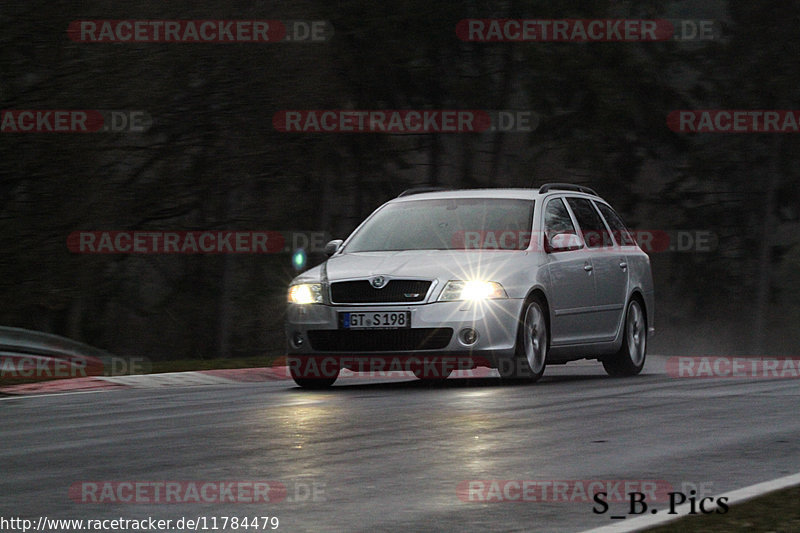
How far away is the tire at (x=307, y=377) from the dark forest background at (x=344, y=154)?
1210cm

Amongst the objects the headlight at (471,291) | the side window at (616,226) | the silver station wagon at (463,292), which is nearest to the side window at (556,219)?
the silver station wagon at (463,292)

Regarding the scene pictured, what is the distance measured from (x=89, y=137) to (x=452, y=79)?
1075 cm

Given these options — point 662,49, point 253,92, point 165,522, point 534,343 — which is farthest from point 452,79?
point 165,522

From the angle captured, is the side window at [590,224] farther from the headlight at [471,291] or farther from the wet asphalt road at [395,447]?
the wet asphalt road at [395,447]

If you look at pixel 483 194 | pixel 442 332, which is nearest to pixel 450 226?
pixel 483 194

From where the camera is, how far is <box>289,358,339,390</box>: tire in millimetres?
13969

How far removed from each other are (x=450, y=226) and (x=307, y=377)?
1998 millimetres

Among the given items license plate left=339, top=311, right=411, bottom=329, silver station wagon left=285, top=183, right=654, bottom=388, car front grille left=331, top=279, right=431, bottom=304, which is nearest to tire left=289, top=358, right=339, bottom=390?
silver station wagon left=285, top=183, right=654, bottom=388

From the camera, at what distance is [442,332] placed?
44.0 feet

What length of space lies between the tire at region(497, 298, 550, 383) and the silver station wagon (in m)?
0.01

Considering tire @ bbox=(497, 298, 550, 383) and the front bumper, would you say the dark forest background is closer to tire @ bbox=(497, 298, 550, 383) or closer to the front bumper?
the front bumper

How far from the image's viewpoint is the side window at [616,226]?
54.7 feet

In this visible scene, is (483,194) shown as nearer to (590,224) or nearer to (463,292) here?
(590,224)

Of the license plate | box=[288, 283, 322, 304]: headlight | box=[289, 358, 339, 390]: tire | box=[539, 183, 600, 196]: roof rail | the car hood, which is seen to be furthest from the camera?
box=[539, 183, 600, 196]: roof rail
